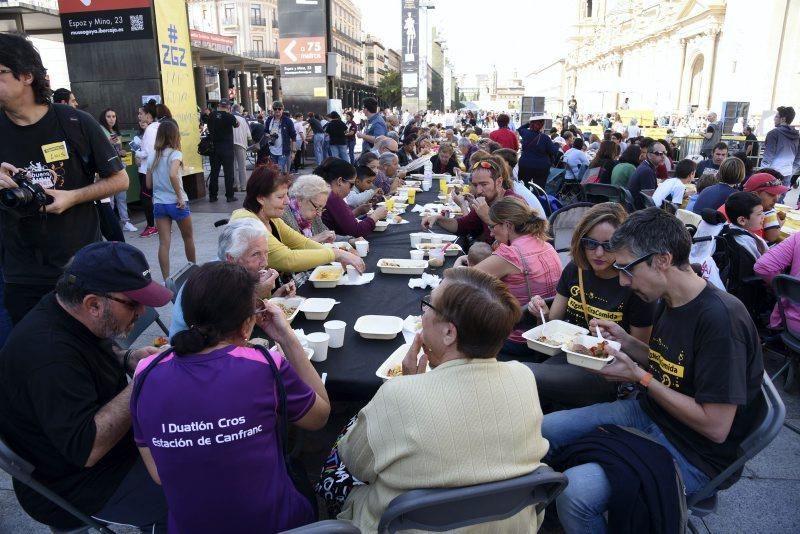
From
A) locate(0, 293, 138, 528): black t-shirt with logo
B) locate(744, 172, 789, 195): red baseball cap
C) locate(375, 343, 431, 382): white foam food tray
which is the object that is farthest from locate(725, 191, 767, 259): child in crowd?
locate(0, 293, 138, 528): black t-shirt with logo

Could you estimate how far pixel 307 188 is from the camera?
432 centimetres

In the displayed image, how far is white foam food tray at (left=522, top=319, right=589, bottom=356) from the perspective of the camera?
2512mm

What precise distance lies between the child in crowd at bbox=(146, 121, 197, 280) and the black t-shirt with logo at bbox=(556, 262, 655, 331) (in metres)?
4.28

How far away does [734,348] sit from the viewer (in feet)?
6.07

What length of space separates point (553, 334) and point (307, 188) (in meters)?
2.48

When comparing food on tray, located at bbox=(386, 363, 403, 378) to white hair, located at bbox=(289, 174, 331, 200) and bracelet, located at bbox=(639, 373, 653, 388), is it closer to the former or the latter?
bracelet, located at bbox=(639, 373, 653, 388)

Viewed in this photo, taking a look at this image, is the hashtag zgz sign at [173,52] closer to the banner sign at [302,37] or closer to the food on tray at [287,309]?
the banner sign at [302,37]

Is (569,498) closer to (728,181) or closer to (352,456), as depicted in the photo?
(352,456)

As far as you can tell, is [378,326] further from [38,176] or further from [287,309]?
[38,176]

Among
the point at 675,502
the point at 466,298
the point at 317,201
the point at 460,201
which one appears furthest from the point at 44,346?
the point at 460,201

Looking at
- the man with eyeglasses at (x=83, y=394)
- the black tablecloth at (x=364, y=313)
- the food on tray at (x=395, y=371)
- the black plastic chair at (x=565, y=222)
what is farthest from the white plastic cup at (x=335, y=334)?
the black plastic chair at (x=565, y=222)

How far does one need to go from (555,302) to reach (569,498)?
4.20 ft

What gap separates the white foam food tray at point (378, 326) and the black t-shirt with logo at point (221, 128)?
8.42 m

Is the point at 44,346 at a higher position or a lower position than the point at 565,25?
lower
